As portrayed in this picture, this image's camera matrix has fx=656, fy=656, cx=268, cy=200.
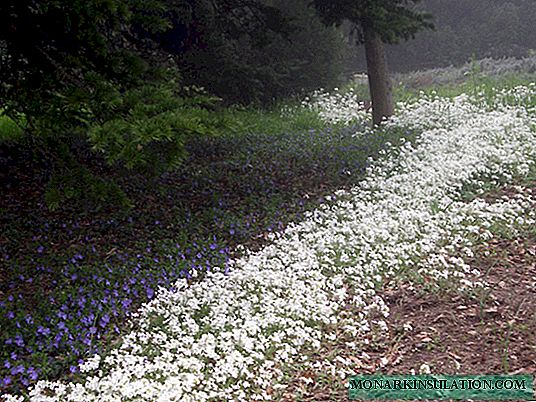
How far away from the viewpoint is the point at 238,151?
36.1 feet

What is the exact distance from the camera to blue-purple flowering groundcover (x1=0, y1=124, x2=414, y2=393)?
4934 millimetres

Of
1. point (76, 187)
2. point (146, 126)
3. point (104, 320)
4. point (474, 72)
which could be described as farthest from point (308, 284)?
point (474, 72)

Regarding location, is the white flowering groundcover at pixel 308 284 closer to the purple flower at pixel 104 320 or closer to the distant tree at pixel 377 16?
the purple flower at pixel 104 320

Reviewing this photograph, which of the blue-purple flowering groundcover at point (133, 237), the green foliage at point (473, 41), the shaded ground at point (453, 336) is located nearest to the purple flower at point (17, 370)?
the blue-purple flowering groundcover at point (133, 237)

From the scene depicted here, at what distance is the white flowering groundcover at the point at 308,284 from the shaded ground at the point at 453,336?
0.54ft

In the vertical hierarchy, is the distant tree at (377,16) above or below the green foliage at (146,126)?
above

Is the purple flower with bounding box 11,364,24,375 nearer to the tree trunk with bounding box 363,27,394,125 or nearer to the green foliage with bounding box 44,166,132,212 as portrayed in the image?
the green foliage with bounding box 44,166,132,212

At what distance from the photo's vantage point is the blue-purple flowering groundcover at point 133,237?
4934 millimetres

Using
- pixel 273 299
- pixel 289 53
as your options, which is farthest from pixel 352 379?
pixel 289 53

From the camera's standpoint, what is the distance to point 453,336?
16.1 ft

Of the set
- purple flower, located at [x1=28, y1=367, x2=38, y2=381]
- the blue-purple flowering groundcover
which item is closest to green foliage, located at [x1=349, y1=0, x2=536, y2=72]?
the blue-purple flowering groundcover

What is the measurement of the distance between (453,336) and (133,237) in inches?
148

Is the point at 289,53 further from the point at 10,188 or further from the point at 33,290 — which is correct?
the point at 33,290

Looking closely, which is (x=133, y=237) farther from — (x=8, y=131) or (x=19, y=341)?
(x=8, y=131)
